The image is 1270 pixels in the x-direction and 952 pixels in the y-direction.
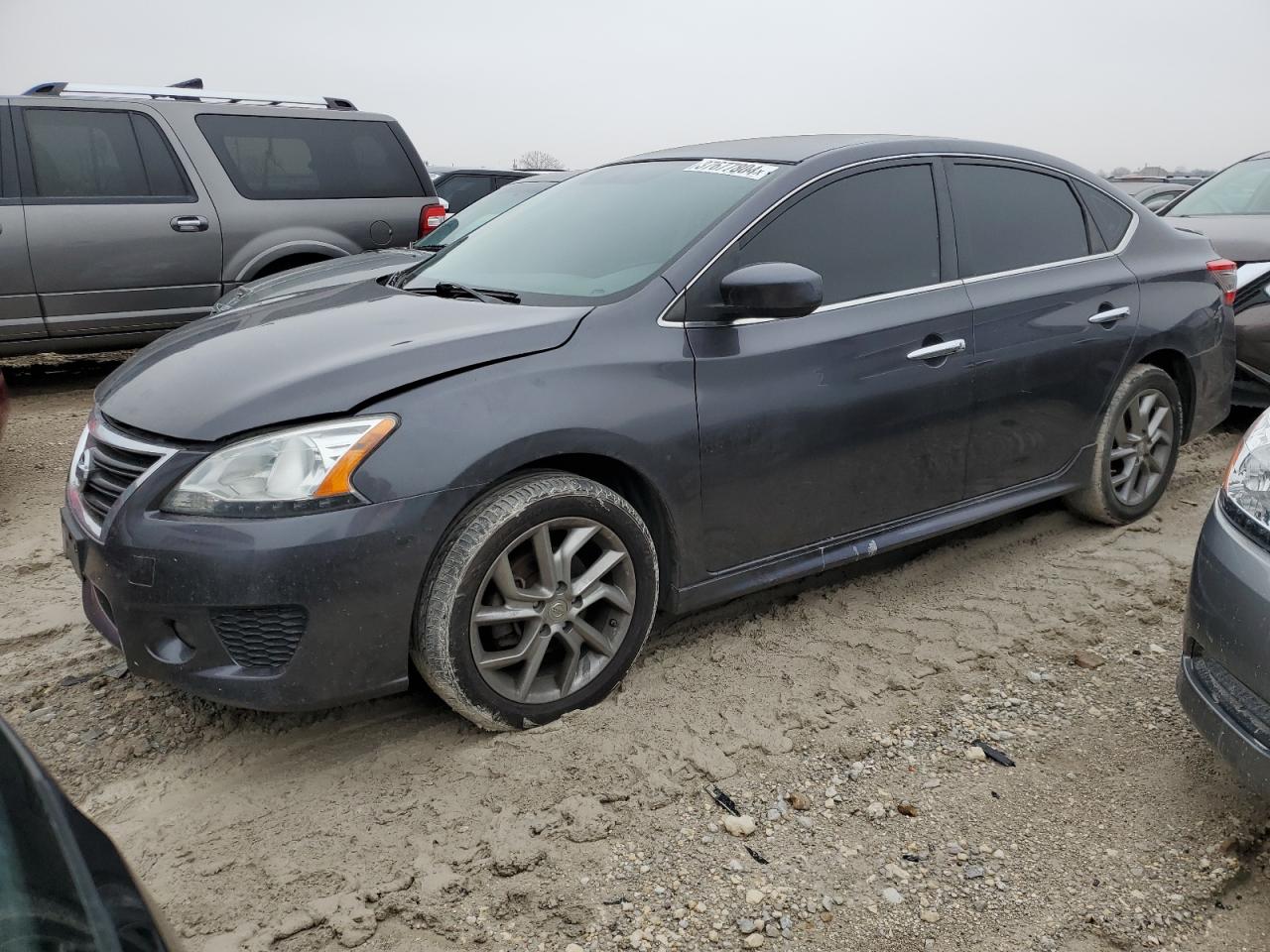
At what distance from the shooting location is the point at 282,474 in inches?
97.7

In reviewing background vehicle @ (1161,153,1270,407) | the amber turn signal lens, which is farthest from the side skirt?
background vehicle @ (1161,153,1270,407)

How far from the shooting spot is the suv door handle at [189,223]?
674cm

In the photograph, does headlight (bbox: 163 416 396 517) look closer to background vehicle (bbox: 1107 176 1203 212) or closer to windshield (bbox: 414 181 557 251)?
windshield (bbox: 414 181 557 251)

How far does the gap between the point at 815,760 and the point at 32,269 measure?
5930 mm

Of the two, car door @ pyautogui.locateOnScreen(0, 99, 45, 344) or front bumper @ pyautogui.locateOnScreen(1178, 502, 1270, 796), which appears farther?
car door @ pyautogui.locateOnScreen(0, 99, 45, 344)

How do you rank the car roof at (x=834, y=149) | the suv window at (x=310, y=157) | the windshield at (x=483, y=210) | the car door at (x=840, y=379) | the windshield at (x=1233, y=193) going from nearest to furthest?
the car door at (x=840, y=379) → the car roof at (x=834, y=149) → the windshield at (x=483, y=210) → the suv window at (x=310, y=157) → the windshield at (x=1233, y=193)

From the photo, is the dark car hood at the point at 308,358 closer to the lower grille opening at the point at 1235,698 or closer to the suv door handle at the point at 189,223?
the lower grille opening at the point at 1235,698

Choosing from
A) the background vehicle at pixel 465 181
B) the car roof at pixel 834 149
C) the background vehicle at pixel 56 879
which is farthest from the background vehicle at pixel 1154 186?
the background vehicle at pixel 56 879

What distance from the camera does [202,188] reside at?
22.6ft

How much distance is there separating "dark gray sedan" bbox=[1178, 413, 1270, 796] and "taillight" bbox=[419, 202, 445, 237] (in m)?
6.23

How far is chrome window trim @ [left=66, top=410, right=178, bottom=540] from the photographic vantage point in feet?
8.44

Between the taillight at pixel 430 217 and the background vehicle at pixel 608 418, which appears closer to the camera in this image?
the background vehicle at pixel 608 418

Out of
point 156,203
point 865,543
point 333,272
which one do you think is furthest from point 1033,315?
point 156,203

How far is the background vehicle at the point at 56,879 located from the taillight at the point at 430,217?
6957 mm
